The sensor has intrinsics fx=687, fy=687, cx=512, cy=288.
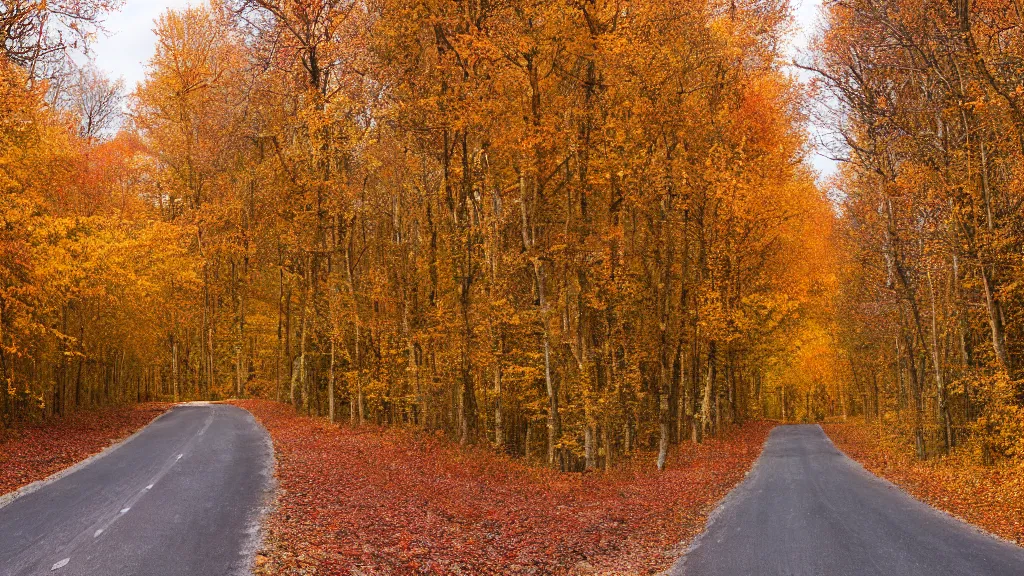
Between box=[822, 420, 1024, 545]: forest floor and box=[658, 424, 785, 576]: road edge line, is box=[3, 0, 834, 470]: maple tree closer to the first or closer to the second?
box=[658, 424, 785, 576]: road edge line

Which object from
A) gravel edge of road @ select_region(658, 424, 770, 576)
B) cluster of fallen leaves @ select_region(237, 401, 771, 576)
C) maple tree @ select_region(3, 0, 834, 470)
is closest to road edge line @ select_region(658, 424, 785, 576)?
gravel edge of road @ select_region(658, 424, 770, 576)

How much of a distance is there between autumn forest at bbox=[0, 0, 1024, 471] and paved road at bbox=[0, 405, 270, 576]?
5209mm

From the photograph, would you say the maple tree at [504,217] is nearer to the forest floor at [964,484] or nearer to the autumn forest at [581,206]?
the autumn forest at [581,206]

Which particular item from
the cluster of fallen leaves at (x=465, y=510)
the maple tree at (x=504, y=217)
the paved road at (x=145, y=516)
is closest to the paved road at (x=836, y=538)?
the cluster of fallen leaves at (x=465, y=510)

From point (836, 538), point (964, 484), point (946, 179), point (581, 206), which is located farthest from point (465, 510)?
point (946, 179)

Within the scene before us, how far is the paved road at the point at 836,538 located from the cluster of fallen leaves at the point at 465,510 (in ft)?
2.72

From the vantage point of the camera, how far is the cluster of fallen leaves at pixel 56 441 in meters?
17.8

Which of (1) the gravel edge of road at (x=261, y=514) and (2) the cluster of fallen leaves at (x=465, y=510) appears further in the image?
(2) the cluster of fallen leaves at (x=465, y=510)

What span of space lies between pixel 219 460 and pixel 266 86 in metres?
17.7

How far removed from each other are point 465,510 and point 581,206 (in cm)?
1025

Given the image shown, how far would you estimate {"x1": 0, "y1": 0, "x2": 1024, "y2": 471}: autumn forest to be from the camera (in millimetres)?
19375

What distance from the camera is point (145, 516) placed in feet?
40.3

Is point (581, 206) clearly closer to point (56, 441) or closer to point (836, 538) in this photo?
point (836, 538)

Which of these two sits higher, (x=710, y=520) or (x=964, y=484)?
(x=964, y=484)
